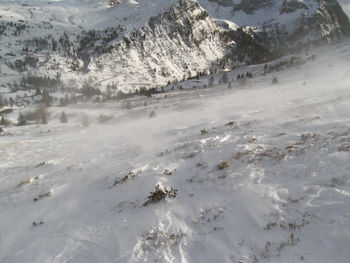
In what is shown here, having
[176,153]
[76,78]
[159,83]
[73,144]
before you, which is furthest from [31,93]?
[176,153]

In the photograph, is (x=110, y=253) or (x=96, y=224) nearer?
(x=110, y=253)

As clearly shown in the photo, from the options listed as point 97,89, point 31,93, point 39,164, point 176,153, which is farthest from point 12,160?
point 31,93

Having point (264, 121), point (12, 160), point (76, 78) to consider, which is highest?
point (76, 78)

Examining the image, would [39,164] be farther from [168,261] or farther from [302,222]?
[302,222]

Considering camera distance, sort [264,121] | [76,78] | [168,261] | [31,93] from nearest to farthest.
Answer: [168,261] < [264,121] < [31,93] < [76,78]

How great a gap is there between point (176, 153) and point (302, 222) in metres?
7.88

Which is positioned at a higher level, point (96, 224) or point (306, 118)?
point (306, 118)

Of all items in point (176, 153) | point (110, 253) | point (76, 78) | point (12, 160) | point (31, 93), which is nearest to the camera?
point (110, 253)

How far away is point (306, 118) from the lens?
45.2 ft

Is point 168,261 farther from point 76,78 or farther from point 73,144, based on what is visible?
point 76,78

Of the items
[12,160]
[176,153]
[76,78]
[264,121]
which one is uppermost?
[76,78]

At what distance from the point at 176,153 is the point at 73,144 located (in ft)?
45.5

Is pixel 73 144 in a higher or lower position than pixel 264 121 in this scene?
lower

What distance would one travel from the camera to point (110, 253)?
5977 millimetres
